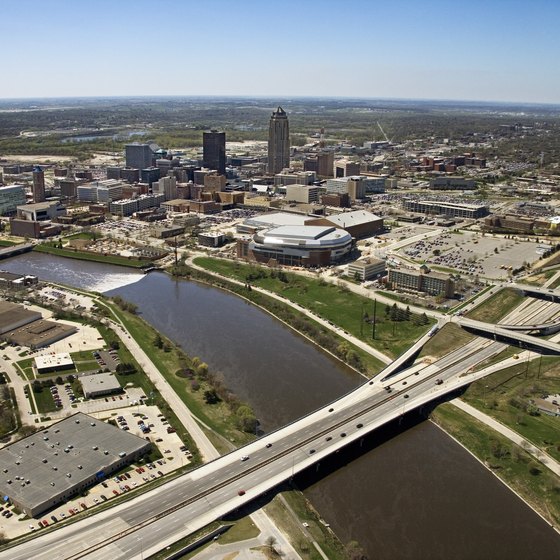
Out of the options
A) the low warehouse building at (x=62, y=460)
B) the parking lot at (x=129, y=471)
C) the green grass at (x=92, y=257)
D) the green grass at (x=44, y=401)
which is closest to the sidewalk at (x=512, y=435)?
the parking lot at (x=129, y=471)

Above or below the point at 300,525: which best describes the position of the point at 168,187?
above

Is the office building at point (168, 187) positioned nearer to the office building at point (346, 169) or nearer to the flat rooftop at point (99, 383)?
the office building at point (346, 169)

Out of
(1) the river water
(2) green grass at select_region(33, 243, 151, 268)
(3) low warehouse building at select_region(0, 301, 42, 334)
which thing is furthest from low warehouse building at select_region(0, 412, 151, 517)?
(2) green grass at select_region(33, 243, 151, 268)

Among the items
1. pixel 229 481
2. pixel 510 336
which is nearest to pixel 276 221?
pixel 510 336

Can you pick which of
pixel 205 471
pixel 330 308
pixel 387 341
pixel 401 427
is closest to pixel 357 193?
pixel 330 308

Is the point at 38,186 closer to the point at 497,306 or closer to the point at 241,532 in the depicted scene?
the point at 497,306
